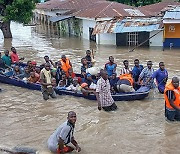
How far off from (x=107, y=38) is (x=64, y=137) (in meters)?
18.5

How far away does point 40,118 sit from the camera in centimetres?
1066

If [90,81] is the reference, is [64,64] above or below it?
above

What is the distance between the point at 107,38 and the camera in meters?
25.2

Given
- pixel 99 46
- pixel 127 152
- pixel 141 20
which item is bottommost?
pixel 127 152

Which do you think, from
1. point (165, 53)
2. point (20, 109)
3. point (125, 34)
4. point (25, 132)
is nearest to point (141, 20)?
point (125, 34)

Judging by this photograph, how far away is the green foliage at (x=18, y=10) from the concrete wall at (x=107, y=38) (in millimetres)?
6072

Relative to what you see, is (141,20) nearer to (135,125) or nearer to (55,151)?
(135,125)

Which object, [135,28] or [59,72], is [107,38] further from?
[59,72]

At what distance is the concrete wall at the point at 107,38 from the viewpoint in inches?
986

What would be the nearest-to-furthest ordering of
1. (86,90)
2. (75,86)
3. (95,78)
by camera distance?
1. (86,90)
2. (75,86)
3. (95,78)

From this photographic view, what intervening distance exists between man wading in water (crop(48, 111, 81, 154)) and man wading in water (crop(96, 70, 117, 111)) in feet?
7.60

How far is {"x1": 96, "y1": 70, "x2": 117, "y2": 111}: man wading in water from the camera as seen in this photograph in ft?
32.2

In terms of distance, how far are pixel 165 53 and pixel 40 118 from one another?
41.4 ft

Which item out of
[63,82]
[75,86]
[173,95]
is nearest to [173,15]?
[63,82]
